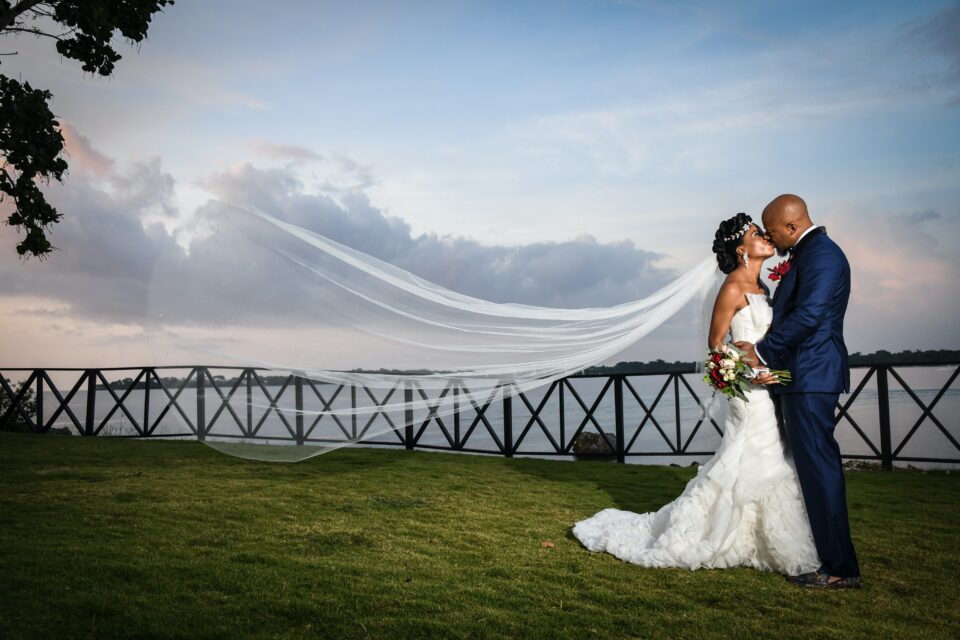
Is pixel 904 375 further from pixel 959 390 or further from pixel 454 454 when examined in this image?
pixel 454 454

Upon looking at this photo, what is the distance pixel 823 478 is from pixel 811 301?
1.21 metres

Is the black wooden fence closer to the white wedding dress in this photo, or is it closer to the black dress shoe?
the white wedding dress

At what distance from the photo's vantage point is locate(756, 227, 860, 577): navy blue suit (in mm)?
4539

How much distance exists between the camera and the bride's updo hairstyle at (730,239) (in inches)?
213

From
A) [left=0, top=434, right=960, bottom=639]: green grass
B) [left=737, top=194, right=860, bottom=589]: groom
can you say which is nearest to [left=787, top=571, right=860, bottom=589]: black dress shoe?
[left=737, top=194, right=860, bottom=589]: groom

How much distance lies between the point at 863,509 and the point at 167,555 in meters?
6.66

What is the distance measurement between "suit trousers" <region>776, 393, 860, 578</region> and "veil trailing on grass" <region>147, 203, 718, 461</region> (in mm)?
1646

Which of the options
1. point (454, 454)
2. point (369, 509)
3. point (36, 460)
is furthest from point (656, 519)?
point (36, 460)

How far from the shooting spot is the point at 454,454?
11484mm

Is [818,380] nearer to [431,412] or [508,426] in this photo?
[431,412]

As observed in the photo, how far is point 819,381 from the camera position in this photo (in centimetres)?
462

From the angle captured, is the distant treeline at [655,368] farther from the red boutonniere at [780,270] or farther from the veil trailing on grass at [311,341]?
the red boutonniere at [780,270]

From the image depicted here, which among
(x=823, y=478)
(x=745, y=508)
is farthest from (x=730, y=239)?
(x=745, y=508)

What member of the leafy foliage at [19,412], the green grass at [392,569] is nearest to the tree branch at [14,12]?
the green grass at [392,569]
